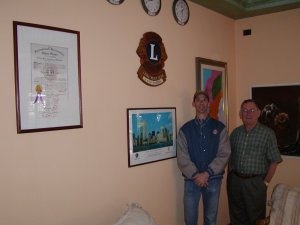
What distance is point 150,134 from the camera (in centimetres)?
263

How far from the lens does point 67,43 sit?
6.56 ft

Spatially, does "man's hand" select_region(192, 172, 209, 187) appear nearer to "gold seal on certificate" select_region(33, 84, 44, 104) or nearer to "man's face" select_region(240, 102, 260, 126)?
"man's face" select_region(240, 102, 260, 126)

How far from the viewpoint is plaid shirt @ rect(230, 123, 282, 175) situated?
2867mm

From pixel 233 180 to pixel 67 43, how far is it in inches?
78.3

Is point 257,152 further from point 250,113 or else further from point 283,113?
point 283,113

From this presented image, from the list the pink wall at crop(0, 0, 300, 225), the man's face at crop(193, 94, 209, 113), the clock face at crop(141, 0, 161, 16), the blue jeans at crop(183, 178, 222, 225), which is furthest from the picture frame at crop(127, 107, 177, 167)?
the clock face at crop(141, 0, 161, 16)

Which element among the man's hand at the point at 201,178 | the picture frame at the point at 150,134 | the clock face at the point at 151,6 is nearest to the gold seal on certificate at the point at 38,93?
the picture frame at the point at 150,134

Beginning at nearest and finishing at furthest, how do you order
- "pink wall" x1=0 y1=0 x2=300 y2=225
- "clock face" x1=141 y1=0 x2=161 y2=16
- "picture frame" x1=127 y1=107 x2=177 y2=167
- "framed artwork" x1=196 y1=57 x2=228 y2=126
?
"pink wall" x1=0 y1=0 x2=300 y2=225 < "picture frame" x1=127 y1=107 x2=177 y2=167 < "clock face" x1=141 y1=0 x2=161 y2=16 < "framed artwork" x1=196 y1=57 x2=228 y2=126

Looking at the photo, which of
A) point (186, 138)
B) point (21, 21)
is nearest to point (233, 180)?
point (186, 138)

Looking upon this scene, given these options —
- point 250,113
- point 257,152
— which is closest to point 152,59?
point 250,113

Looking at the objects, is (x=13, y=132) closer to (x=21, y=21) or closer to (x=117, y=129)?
(x=21, y=21)

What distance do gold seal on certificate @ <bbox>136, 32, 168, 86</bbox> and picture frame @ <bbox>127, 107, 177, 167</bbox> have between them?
0.27 m

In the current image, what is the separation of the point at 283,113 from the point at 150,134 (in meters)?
Result: 1.81

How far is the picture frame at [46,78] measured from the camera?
5.82 ft
